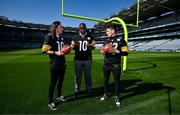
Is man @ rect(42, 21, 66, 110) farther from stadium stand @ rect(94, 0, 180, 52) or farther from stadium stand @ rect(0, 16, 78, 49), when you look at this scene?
stadium stand @ rect(0, 16, 78, 49)

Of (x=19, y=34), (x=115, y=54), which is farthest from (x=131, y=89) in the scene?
(x=19, y=34)

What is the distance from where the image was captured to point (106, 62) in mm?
5727

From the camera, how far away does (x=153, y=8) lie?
4803 cm

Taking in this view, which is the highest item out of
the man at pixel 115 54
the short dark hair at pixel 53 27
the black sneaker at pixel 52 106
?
the short dark hair at pixel 53 27

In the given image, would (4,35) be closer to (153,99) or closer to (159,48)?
(159,48)

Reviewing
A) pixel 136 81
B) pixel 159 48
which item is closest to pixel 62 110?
pixel 136 81

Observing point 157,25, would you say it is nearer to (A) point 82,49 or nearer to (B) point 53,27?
(A) point 82,49

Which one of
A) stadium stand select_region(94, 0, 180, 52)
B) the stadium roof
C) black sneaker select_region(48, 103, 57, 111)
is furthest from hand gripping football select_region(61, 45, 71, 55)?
the stadium roof

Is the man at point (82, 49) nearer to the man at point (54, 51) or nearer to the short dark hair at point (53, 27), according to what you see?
the man at point (54, 51)

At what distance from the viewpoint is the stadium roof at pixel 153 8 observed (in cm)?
4337

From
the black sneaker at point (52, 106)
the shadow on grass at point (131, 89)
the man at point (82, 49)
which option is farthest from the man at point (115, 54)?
the black sneaker at point (52, 106)

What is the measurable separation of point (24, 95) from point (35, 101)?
81cm

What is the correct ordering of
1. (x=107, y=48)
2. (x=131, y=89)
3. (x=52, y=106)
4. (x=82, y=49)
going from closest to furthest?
1. (x=52, y=106)
2. (x=107, y=48)
3. (x=82, y=49)
4. (x=131, y=89)

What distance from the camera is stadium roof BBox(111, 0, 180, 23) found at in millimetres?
43366
